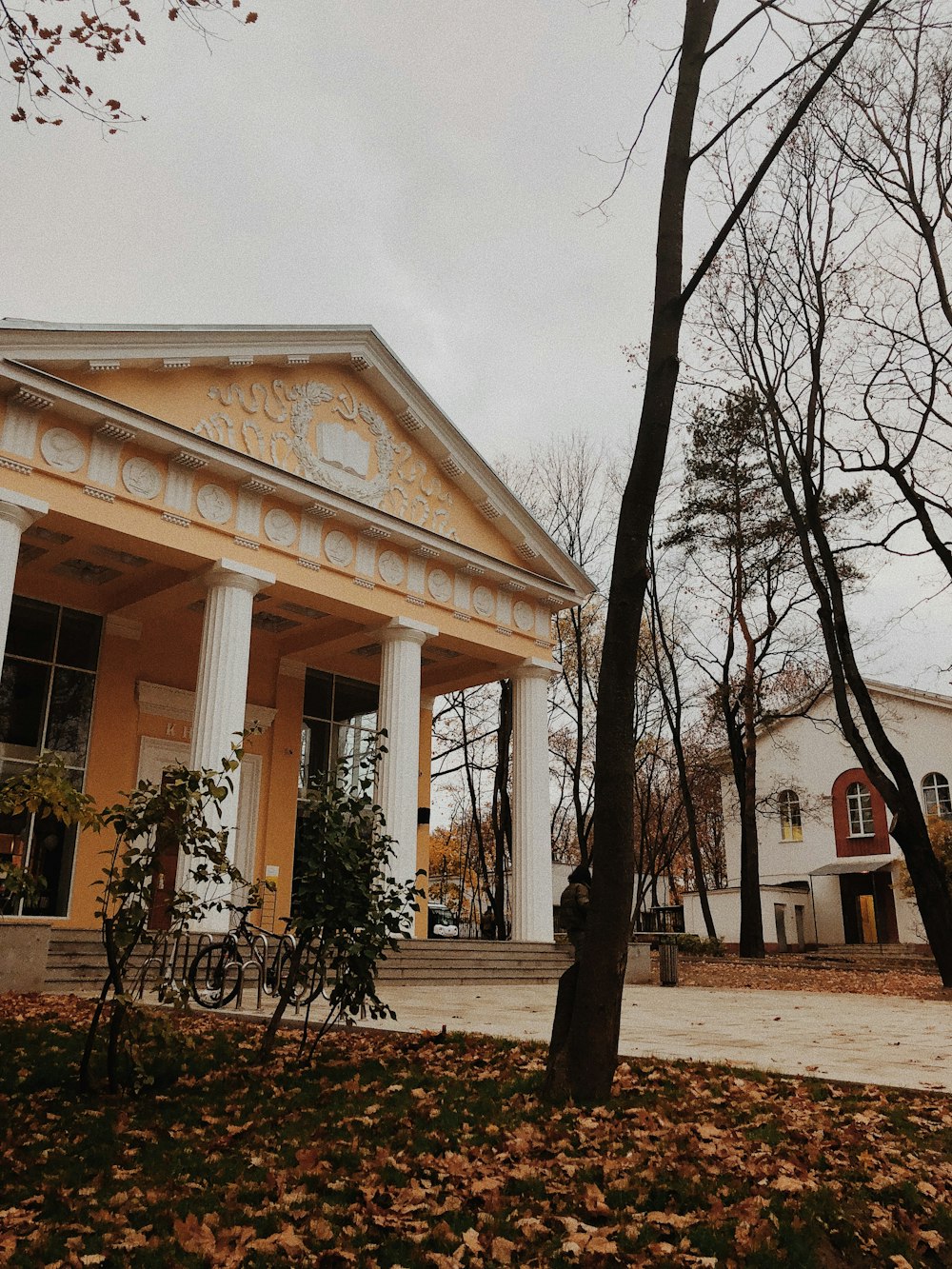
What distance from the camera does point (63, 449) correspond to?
1523cm

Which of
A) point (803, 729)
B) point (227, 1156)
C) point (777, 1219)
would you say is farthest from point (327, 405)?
point (803, 729)

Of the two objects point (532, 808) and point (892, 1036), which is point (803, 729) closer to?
point (532, 808)

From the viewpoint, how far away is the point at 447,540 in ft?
65.8

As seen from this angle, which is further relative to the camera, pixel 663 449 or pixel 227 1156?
pixel 663 449

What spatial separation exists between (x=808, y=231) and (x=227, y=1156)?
19226mm

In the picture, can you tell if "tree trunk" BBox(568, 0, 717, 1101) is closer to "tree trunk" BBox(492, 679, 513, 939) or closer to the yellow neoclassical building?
the yellow neoclassical building

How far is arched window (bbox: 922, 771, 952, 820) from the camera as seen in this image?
1460 inches

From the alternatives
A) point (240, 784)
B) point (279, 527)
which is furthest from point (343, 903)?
point (240, 784)

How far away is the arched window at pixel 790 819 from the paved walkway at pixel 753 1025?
25.9 m

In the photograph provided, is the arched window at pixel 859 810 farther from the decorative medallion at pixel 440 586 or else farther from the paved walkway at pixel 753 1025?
the decorative medallion at pixel 440 586

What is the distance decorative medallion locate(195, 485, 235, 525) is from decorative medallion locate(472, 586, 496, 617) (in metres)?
5.96

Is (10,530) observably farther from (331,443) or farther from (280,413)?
(331,443)

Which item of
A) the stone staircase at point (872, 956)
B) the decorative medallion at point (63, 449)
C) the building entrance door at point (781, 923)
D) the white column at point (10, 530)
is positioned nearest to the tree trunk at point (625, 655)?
the white column at point (10, 530)

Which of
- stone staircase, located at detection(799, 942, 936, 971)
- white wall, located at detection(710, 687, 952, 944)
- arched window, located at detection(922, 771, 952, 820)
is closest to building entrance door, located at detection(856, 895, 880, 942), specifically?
stone staircase, located at detection(799, 942, 936, 971)
